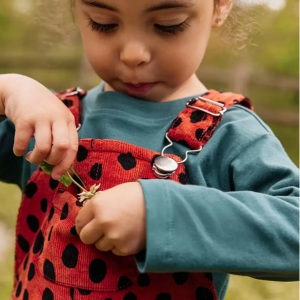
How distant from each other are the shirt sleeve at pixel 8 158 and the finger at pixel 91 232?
0.43m

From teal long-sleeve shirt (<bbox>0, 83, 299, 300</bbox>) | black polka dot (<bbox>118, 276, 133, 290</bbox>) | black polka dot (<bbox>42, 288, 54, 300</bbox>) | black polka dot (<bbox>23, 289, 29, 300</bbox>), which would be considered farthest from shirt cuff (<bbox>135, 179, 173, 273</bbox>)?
black polka dot (<bbox>23, 289, 29, 300</bbox>)

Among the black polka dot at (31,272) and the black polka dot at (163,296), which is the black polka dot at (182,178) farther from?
the black polka dot at (31,272)

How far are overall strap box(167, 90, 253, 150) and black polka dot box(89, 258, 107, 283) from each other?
306 mm

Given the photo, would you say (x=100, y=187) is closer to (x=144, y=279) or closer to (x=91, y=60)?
(x=144, y=279)

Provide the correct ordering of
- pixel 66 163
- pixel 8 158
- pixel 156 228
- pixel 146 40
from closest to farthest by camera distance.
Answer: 1. pixel 156 228
2. pixel 66 163
3. pixel 146 40
4. pixel 8 158

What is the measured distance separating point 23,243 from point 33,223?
0.22ft

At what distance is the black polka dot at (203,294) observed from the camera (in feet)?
2.95

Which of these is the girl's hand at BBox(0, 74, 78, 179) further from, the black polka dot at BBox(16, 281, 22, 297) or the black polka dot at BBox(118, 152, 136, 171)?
the black polka dot at BBox(16, 281, 22, 297)

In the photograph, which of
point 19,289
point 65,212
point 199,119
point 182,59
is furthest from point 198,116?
point 19,289

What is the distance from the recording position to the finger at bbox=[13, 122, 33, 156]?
0.85 m

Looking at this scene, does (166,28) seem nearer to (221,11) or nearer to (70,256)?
(221,11)

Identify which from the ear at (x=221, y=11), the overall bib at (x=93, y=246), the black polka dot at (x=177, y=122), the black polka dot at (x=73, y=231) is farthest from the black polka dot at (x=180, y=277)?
the ear at (x=221, y=11)

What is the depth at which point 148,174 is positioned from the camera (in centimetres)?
93

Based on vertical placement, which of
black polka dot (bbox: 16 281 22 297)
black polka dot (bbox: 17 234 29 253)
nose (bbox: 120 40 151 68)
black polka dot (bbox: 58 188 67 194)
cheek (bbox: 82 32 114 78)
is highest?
nose (bbox: 120 40 151 68)
